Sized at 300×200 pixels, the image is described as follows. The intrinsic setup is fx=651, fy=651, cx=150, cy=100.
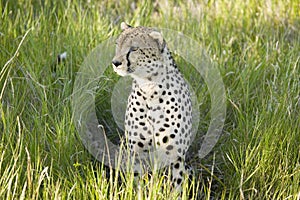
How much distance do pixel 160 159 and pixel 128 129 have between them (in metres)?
0.20

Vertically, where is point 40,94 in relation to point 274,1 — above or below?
below

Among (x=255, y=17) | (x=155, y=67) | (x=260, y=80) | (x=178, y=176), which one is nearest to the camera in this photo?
(x=155, y=67)

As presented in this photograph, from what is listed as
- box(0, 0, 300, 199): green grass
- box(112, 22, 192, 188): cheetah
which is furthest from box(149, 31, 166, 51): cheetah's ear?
box(0, 0, 300, 199): green grass

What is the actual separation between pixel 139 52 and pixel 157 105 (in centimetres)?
28

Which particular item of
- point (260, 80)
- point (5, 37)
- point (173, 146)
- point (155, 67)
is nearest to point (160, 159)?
point (173, 146)

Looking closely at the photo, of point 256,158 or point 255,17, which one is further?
point 255,17

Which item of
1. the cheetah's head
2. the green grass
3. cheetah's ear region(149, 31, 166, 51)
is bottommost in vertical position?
the green grass

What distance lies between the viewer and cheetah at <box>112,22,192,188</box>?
8.68 feet

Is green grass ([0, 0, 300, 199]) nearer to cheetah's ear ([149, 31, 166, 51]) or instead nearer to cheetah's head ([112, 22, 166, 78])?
cheetah's head ([112, 22, 166, 78])

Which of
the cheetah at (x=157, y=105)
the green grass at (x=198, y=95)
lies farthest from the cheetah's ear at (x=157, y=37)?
the green grass at (x=198, y=95)

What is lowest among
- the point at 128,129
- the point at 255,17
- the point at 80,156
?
the point at 80,156

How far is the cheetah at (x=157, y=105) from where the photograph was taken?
264 centimetres

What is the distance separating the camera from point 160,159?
282cm

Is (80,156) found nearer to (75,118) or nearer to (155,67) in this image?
(75,118)
